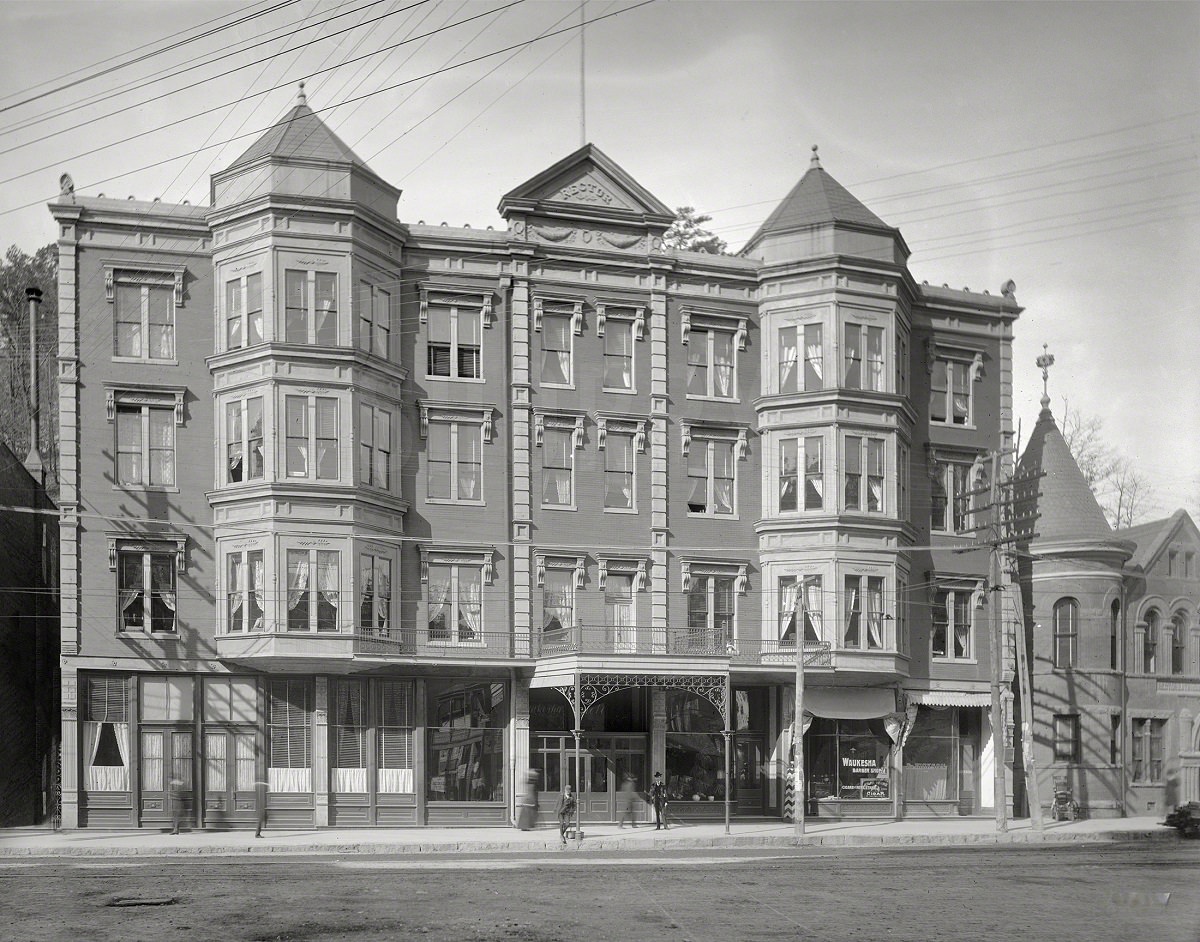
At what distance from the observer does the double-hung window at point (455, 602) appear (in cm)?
4025

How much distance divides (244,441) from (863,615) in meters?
17.4

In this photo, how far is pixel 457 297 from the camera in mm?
41250

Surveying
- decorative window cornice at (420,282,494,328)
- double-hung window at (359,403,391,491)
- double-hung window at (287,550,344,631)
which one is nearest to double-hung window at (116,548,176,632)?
double-hung window at (287,550,344,631)

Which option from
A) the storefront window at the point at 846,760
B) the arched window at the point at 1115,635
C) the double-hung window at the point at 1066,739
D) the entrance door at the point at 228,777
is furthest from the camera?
the arched window at the point at 1115,635

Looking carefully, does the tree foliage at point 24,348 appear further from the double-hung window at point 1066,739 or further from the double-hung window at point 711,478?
the double-hung window at point 1066,739

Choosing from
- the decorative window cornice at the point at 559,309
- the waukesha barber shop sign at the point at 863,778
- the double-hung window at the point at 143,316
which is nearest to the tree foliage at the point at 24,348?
the double-hung window at the point at 143,316

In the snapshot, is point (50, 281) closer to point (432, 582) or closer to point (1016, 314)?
point (432, 582)

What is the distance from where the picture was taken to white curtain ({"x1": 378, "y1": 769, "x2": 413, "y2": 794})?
38938mm

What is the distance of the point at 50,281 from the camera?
5688 cm

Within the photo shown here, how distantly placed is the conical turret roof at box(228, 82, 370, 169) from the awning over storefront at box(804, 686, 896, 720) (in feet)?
62.2

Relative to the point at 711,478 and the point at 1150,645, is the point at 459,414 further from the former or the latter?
the point at 1150,645

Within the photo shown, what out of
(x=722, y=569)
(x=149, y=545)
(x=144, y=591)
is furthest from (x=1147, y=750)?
(x=149, y=545)

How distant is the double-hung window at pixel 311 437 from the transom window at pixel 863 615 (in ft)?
47.7

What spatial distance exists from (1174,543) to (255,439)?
29.4 m
